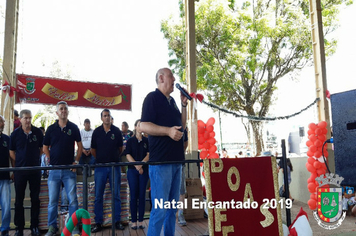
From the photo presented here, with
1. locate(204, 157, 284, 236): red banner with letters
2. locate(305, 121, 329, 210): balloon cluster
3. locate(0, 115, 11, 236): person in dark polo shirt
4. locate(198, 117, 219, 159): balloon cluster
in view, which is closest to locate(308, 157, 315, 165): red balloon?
locate(305, 121, 329, 210): balloon cluster

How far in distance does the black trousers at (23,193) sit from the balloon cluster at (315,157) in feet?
17.1

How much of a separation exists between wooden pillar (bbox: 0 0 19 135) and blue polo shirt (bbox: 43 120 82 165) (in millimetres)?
2008

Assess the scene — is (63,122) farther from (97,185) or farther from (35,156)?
(97,185)

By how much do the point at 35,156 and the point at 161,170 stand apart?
2.49 m

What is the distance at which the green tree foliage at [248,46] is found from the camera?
14242mm

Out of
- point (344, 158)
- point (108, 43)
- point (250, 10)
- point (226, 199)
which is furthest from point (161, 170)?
point (108, 43)

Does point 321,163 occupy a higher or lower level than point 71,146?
lower

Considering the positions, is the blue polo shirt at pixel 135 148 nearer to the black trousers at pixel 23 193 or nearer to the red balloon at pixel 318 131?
the black trousers at pixel 23 193

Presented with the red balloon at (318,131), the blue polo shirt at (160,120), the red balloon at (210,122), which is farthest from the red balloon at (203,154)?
the blue polo shirt at (160,120)

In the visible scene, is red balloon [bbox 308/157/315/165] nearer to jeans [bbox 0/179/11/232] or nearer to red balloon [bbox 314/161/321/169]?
red balloon [bbox 314/161/321/169]

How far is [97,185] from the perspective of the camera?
4227mm

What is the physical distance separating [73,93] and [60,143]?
11.5 feet

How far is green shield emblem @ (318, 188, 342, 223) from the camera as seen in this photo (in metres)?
2.65

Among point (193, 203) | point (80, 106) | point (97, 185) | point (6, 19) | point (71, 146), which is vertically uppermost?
point (6, 19)
